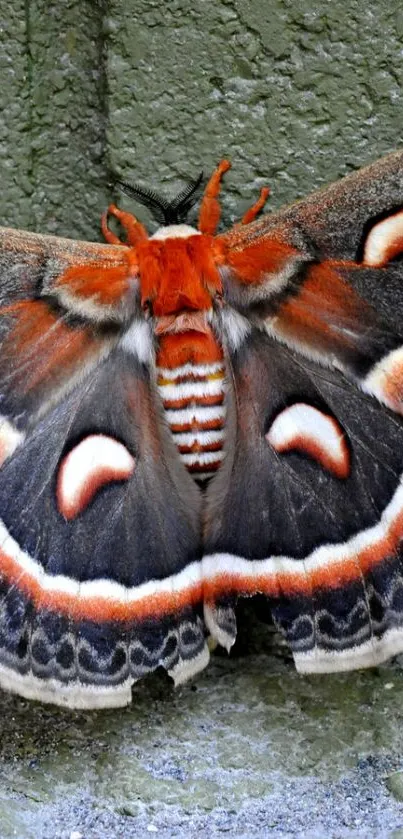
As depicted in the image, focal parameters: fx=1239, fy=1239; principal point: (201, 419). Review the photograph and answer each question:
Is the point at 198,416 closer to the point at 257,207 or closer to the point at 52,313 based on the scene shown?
the point at 52,313

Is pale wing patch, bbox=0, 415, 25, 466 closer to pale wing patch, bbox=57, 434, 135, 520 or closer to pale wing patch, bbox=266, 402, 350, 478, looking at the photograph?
pale wing patch, bbox=57, 434, 135, 520

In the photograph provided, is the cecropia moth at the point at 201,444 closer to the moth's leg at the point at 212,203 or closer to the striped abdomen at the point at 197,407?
the striped abdomen at the point at 197,407

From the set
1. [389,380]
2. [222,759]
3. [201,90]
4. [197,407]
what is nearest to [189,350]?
[197,407]

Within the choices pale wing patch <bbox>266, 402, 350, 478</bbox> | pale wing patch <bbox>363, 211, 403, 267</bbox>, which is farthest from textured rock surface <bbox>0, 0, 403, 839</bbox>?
pale wing patch <bbox>266, 402, 350, 478</bbox>

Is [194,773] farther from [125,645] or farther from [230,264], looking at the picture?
[230,264]

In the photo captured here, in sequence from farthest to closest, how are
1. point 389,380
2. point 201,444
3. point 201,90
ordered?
1. point 201,90
2. point 201,444
3. point 389,380
